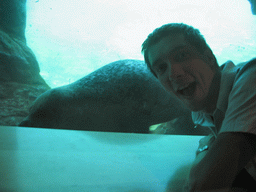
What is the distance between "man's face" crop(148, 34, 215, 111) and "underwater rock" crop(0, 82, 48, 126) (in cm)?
208

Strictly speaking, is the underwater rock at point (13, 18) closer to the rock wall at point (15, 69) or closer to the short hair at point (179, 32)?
the rock wall at point (15, 69)

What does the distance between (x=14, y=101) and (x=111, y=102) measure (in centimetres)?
133

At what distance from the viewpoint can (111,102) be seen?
2.08m

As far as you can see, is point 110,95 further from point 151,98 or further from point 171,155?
point 171,155

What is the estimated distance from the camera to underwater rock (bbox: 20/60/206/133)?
6.27ft

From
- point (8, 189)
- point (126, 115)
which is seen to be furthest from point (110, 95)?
point (8, 189)

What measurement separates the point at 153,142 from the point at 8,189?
0.81 metres

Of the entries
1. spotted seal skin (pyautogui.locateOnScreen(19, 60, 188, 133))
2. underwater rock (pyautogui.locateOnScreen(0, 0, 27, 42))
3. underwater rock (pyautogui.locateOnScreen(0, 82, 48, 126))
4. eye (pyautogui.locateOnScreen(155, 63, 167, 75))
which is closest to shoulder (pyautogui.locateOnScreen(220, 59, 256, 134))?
eye (pyautogui.locateOnScreen(155, 63, 167, 75))

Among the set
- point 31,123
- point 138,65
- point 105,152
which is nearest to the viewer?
point 105,152

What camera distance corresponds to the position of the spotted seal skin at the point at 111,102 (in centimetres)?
191

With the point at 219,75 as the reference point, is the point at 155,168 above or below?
below

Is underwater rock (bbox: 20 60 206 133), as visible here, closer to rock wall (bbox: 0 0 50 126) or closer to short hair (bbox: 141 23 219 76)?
rock wall (bbox: 0 0 50 126)

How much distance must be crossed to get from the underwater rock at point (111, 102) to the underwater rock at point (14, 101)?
0.38 metres

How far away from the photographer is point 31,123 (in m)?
1.81
